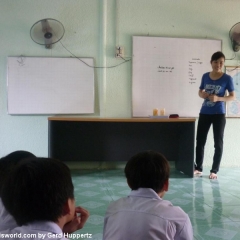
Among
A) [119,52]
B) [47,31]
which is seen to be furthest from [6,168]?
[119,52]

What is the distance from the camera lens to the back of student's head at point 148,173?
44.7 inches

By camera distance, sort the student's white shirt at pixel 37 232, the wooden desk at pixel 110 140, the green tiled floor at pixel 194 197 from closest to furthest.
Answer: the student's white shirt at pixel 37 232 → the green tiled floor at pixel 194 197 → the wooden desk at pixel 110 140

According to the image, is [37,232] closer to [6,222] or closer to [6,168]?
[6,222]

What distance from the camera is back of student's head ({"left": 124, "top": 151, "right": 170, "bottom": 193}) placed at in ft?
3.73

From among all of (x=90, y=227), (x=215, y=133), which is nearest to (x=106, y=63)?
(x=215, y=133)

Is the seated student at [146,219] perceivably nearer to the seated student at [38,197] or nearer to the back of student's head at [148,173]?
the back of student's head at [148,173]

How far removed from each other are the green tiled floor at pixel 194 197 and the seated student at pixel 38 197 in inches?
47.2

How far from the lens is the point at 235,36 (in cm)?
445

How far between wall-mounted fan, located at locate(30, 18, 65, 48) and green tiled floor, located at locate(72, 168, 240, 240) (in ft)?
5.86

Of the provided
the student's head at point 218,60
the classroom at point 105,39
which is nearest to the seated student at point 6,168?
the classroom at point 105,39

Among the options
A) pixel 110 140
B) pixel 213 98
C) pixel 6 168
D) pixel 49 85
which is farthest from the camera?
pixel 49 85

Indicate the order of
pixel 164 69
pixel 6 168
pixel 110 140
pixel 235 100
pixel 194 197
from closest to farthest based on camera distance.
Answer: pixel 6 168 → pixel 194 197 → pixel 110 140 → pixel 164 69 → pixel 235 100

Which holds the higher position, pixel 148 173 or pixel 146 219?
pixel 148 173

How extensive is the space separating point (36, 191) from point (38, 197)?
0.01 metres
